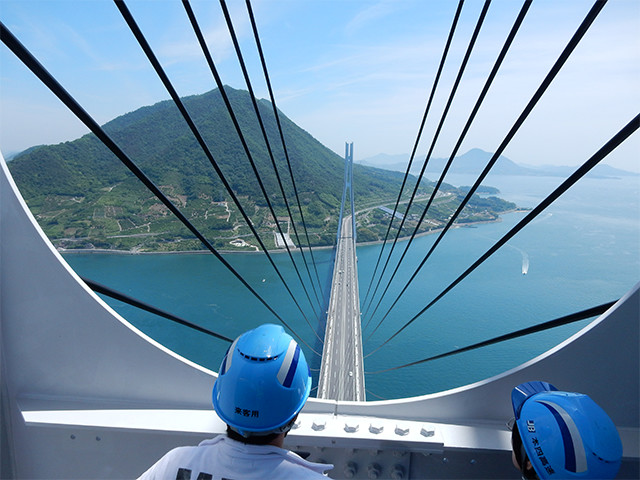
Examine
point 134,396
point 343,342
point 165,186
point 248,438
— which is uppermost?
point 165,186

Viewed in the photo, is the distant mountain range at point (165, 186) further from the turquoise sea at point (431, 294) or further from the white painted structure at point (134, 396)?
the white painted structure at point (134, 396)

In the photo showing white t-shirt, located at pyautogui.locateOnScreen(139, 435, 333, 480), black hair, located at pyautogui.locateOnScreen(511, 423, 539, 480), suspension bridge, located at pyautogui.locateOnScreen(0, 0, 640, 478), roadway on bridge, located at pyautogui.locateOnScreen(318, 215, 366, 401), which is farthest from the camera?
roadway on bridge, located at pyautogui.locateOnScreen(318, 215, 366, 401)

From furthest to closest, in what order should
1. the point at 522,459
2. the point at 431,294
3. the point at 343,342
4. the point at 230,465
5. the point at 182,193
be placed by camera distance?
the point at 182,193 < the point at 431,294 < the point at 343,342 < the point at 522,459 < the point at 230,465

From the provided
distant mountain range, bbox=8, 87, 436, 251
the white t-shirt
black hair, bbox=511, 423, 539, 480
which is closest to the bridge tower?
distant mountain range, bbox=8, 87, 436, 251

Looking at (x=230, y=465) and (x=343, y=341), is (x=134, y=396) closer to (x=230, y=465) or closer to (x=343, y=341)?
(x=230, y=465)

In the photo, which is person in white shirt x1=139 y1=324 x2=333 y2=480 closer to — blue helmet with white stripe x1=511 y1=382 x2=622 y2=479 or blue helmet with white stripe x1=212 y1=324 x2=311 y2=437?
blue helmet with white stripe x1=212 y1=324 x2=311 y2=437

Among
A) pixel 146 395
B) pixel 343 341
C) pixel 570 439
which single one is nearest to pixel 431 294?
pixel 343 341
